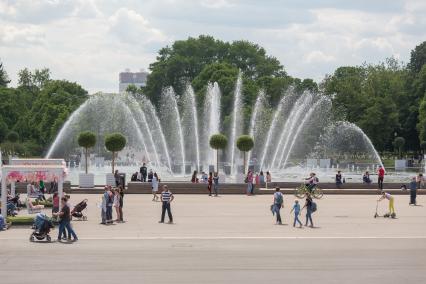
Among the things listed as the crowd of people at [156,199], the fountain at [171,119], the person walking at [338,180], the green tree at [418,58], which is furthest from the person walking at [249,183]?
the green tree at [418,58]

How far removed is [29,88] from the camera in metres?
167

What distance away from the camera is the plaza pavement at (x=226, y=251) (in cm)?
1864

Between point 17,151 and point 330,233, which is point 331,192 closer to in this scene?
point 330,233

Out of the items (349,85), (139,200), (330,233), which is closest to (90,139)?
(139,200)

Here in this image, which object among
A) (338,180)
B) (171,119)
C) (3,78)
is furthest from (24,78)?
(338,180)

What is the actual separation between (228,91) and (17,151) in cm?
2603

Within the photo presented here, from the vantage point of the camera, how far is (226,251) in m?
22.8

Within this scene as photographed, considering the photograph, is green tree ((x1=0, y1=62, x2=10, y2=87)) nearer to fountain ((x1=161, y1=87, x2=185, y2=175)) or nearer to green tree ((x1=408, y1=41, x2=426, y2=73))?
fountain ((x1=161, y1=87, x2=185, y2=175))

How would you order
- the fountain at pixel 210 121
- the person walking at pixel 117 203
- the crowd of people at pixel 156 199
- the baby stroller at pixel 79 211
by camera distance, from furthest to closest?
the fountain at pixel 210 121 < the baby stroller at pixel 79 211 < the person walking at pixel 117 203 < the crowd of people at pixel 156 199

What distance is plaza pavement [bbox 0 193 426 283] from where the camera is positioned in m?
18.6

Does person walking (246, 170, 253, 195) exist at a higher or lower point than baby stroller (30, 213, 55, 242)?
higher

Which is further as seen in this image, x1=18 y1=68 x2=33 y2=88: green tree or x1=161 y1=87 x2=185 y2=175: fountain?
x1=18 y1=68 x2=33 y2=88: green tree

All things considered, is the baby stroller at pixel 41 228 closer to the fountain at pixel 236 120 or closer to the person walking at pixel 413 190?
the person walking at pixel 413 190

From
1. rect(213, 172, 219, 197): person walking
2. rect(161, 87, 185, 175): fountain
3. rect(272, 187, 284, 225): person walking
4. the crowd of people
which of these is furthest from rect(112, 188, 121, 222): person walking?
rect(161, 87, 185, 175): fountain
